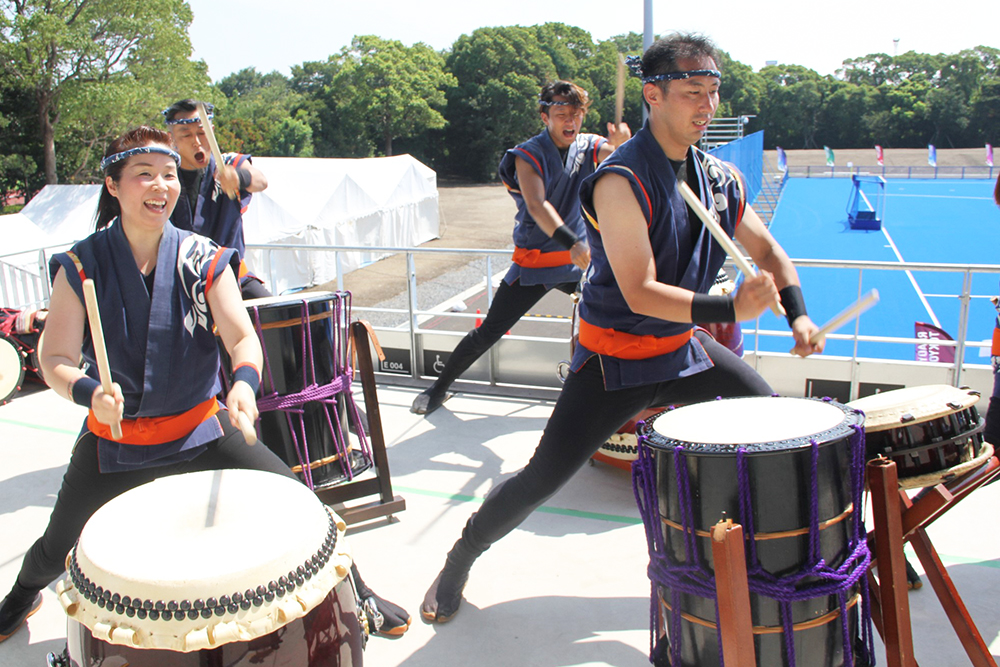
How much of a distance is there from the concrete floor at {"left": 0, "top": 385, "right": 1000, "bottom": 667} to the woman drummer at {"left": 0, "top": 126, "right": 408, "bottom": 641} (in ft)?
2.82

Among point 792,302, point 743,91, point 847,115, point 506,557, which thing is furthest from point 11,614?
point 847,115

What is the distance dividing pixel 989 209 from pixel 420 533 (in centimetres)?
3288

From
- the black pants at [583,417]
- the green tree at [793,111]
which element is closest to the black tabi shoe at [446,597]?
the black pants at [583,417]

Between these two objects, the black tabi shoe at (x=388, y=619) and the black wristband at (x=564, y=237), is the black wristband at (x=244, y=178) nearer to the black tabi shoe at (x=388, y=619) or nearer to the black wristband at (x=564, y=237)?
the black wristband at (x=564, y=237)

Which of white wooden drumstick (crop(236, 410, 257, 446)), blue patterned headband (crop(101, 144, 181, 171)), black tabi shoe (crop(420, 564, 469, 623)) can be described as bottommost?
black tabi shoe (crop(420, 564, 469, 623))

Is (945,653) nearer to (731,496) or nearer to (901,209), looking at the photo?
(731,496)

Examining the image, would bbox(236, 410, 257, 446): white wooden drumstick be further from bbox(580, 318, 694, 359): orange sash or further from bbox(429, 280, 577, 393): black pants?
bbox(429, 280, 577, 393): black pants

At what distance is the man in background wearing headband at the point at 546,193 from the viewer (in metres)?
4.06

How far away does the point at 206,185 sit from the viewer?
145 inches

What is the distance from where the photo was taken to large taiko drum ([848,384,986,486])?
78.6 inches

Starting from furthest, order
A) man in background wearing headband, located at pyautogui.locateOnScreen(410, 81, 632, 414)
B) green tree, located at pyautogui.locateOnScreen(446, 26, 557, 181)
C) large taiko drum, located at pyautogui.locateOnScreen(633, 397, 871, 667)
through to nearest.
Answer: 1. green tree, located at pyautogui.locateOnScreen(446, 26, 557, 181)
2. man in background wearing headband, located at pyautogui.locateOnScreen(410, 81, 632, 414)
3. large taiko drum, located at pyautogui.locateOnScreen(633, 397, 871, 667)

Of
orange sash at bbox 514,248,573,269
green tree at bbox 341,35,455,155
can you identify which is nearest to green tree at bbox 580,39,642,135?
green tree at bbox 341,35,455,155

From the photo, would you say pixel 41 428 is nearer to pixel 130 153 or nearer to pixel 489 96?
pixel 130 153

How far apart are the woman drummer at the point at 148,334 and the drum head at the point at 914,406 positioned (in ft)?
5.25
